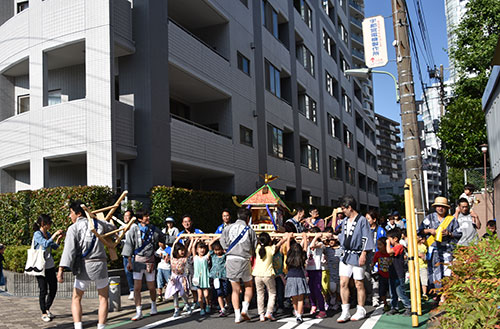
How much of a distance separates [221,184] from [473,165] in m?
11.5

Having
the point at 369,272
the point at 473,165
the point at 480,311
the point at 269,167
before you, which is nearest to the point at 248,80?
the point at 269,167

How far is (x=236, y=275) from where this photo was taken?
26.9ft

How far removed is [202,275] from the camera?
895 centimetres

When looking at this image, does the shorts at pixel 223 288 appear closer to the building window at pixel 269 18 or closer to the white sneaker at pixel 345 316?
the white sneaker at pixel 345 316

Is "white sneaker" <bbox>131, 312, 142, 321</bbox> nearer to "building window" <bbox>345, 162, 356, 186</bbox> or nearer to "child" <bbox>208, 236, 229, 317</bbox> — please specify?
"child" <bbox>208, 236, 229, 317</bbox>

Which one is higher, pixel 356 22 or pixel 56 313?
pixel 356 22

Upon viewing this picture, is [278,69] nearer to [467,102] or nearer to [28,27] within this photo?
[467,102]

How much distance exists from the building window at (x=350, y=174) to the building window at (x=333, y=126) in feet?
11.8

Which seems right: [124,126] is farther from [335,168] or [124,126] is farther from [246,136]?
[335,168]

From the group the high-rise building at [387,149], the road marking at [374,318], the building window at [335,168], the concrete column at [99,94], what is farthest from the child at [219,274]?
the high-rise building at [387,149]

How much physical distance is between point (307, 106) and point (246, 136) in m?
10.5

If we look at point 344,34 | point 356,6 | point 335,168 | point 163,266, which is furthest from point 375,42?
point 356,6

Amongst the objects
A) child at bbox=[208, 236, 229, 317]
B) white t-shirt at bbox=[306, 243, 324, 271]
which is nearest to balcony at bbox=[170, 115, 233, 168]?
child at bbox=[208, 236, 229, 317]

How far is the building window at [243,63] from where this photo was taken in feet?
71.0
